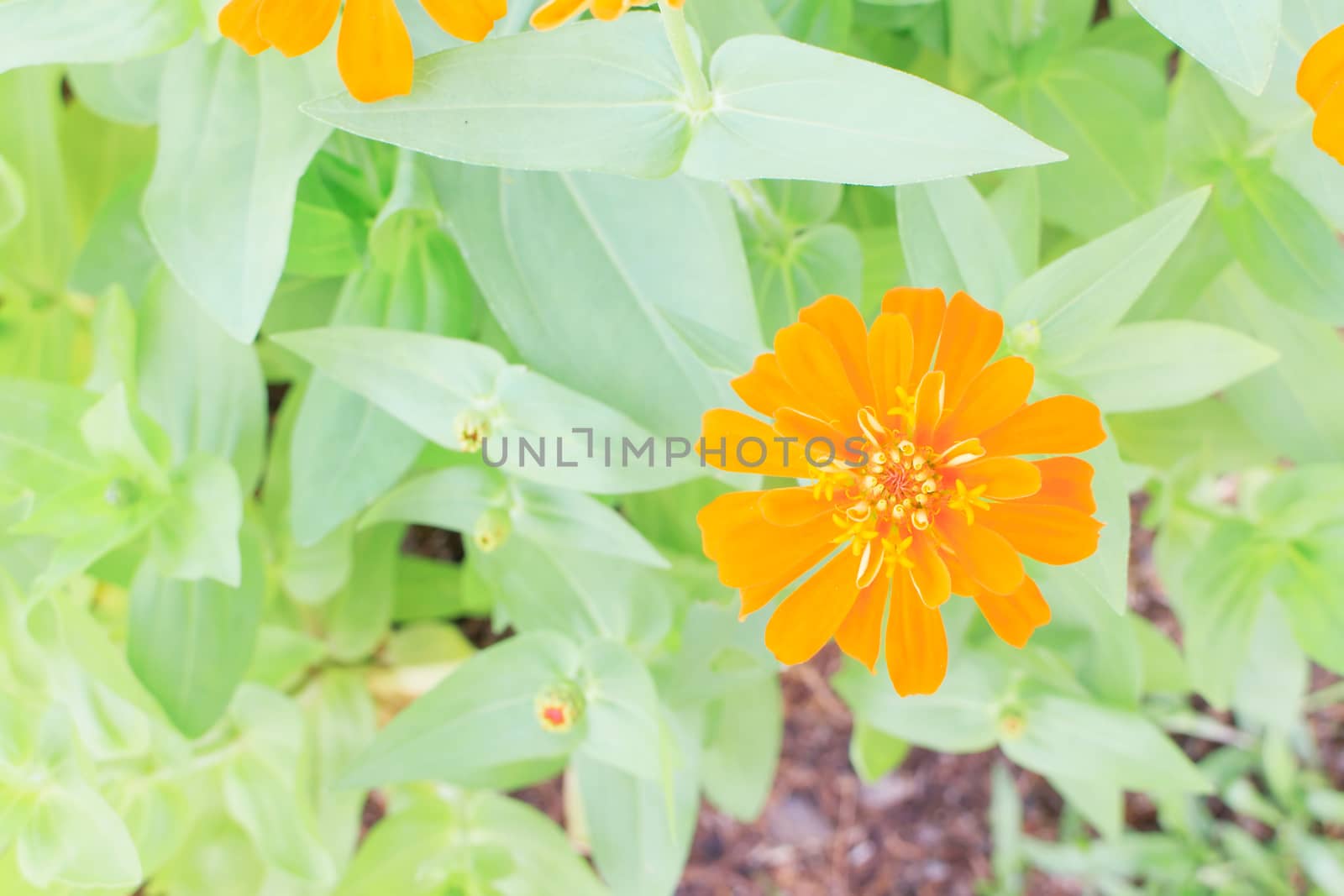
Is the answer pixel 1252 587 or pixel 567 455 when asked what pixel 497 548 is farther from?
pixel 1252 587

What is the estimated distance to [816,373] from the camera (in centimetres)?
56

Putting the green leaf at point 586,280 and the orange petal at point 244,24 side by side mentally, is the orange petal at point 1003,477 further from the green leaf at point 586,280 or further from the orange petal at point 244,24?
the orange petal at point 244,24

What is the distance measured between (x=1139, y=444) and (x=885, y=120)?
724 millimetres

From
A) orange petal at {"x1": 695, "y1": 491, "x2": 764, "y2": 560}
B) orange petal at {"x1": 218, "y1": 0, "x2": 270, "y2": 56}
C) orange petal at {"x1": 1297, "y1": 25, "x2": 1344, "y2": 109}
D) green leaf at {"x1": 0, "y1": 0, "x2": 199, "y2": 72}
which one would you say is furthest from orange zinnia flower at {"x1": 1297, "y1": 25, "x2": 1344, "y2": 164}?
green leaf at {"x1": 0, "y1": 0, "x2": 199, "y2": 72}

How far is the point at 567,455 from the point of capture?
724 mm

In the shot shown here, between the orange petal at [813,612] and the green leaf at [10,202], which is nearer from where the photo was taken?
the orange petal at [813,612]

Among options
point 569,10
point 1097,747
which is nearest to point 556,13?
point 569,10

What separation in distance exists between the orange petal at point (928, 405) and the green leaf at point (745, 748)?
2.02 feet

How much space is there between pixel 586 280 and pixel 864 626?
345mm

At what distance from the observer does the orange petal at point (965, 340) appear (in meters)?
0.55

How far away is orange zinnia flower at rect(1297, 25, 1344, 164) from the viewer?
1.80ft

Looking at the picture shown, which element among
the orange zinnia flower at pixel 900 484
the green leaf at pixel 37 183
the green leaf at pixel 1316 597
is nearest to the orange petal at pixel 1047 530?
the orange zinnia flower at pixel 900 484

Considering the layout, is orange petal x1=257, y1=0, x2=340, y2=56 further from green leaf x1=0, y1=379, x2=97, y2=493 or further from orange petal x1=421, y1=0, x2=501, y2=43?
green leaf x1=0, y1=379, x2=97, y2=493

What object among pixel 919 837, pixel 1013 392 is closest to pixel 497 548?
pixel 1013 392
